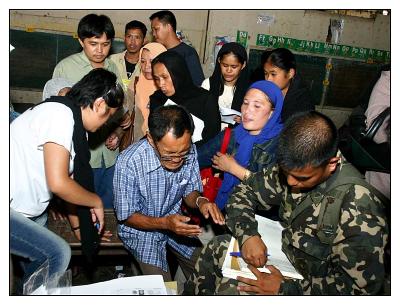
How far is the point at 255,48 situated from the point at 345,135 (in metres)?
3.83

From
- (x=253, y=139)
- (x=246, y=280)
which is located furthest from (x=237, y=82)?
(x=246, y=280)

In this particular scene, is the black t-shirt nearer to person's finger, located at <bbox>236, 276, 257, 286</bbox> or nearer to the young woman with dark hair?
the young woman with dark hair

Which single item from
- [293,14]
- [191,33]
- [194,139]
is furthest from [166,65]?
[293,14]

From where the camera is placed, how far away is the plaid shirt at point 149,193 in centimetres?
244

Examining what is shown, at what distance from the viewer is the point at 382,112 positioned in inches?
118

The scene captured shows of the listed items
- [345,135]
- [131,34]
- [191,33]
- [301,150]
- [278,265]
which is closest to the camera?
[301,150]

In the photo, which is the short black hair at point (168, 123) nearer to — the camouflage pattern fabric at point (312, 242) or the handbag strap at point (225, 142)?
the camouflage pattern fabric at point (312, 242)

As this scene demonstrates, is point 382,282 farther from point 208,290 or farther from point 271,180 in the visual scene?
point 208,290

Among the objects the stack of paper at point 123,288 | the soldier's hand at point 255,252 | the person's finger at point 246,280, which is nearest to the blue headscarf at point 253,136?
the soldier's hand at point 255,252

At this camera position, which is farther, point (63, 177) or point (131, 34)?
point (131, 34)

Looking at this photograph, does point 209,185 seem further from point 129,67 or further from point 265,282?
point 129,67

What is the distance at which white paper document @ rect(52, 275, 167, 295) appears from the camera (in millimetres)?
1900

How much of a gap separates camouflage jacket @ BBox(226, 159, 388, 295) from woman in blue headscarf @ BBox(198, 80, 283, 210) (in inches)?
19.0

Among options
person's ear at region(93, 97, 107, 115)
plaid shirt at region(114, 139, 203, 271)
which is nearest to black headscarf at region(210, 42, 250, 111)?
plaid shirt at region(114, 139, 203, 271)
